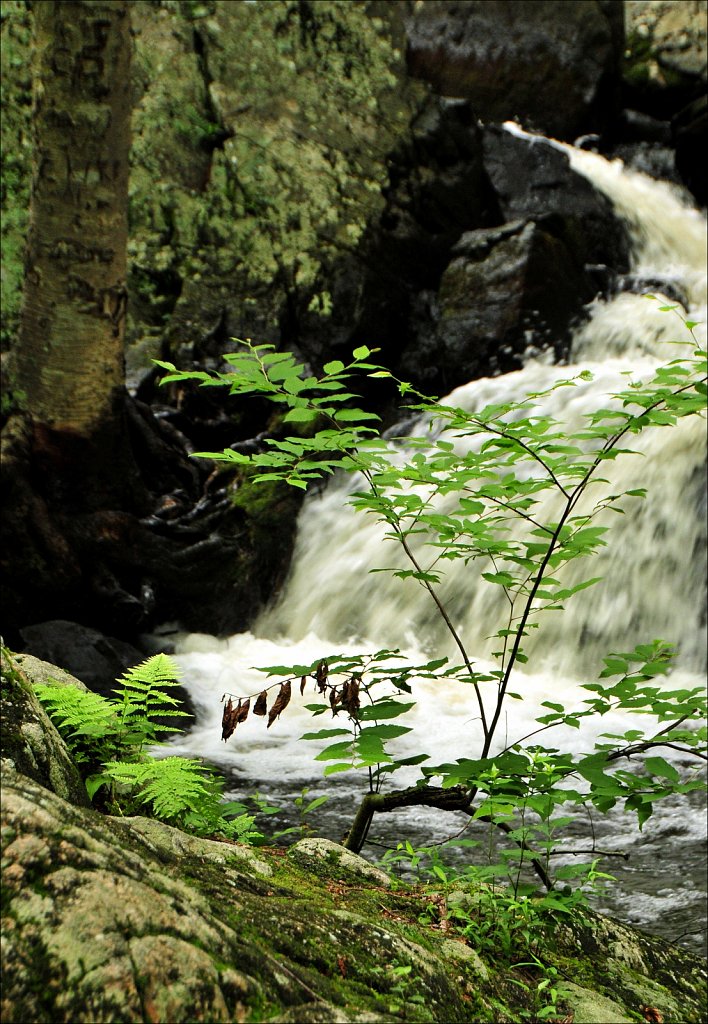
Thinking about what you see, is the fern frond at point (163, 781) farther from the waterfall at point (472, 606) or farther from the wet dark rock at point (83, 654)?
the wet dark rock at point (83, 654)

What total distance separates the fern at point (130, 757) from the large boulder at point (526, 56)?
482 inches

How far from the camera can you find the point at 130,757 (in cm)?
237

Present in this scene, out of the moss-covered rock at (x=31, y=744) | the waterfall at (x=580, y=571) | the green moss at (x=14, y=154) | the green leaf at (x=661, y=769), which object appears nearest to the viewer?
the moss-covered rock at (x=31, y=744)

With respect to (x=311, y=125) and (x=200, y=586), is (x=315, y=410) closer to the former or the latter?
(x=200, y=586)

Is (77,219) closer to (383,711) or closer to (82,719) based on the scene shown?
(82,719)

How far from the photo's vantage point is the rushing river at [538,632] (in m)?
4.28

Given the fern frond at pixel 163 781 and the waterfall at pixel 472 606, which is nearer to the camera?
the fern frond at pixel 163 781

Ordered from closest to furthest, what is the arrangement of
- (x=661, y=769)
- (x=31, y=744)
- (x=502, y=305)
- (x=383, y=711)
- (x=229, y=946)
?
(x=229, y=946)
(x=31, y=744)
(x=661, y=769)
(x=383, y=711)
(x=502, y=305)

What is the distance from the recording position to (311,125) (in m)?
10.9

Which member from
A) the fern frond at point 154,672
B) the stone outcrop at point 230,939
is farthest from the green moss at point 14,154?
the stone outcrop at point 230,939

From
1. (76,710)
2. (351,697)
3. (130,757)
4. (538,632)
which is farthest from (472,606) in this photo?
(76,710)

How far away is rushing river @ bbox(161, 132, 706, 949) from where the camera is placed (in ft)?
14.0

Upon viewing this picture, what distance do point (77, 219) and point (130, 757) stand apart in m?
4.68

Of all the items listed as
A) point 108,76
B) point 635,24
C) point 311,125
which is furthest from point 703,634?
point 635,24
